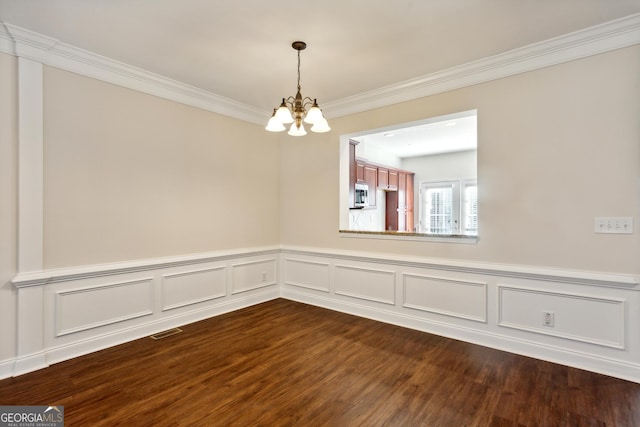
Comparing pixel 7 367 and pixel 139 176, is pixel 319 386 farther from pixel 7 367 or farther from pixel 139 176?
pixel 139 176

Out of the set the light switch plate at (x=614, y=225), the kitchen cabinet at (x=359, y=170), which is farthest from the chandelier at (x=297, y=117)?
the kitchen cabinet at (x=359, y=170)

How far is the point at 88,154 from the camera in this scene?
9.88ft

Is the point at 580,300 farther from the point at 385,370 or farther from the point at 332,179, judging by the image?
the point at 332,179

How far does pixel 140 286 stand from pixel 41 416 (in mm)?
1414

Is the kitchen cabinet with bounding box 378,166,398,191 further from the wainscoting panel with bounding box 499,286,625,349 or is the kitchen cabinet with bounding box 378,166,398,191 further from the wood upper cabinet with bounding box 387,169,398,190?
the wainscoting panel with bounding box 499,286,625,349

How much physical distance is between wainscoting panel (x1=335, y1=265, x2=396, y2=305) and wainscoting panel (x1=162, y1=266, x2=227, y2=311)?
1.56 meters

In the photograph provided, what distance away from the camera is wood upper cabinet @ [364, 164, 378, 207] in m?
5.98

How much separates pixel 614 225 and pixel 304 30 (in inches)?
118

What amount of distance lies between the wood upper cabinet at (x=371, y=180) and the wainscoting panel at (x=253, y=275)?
2312 mm

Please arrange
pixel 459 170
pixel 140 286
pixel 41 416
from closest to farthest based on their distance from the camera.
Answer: pixel 41 416
pixel 140 286
pixel 459 170

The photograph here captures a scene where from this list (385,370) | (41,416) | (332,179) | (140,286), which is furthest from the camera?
(332,179)

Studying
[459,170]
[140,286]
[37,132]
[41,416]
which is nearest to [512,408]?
[41,416]


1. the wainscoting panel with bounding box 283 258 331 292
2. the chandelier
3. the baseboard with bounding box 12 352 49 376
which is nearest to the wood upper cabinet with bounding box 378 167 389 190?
the wainscoting panel with bounding box 283 258 331 292

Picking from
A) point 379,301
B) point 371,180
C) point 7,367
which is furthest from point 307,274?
point 7,367
